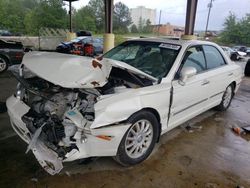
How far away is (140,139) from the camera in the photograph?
8.81 feet

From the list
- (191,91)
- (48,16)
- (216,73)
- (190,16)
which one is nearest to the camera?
(191,91)

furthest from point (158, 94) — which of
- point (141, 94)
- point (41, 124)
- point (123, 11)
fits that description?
point (123, 11)

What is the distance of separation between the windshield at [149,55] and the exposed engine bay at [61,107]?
0.48m

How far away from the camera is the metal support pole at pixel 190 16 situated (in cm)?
815

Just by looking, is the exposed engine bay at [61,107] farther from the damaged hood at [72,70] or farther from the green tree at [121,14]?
the green tree at [121,14]

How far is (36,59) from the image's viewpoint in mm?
2709

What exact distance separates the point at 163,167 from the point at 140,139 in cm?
45

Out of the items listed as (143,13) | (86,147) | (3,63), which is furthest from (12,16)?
(143,13)

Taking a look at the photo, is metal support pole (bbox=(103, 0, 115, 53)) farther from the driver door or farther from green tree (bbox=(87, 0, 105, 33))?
green tree (bbox=(87, 0, 105, 33))

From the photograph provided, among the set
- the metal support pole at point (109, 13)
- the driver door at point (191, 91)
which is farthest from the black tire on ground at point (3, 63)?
the driver door at point (191, 91)

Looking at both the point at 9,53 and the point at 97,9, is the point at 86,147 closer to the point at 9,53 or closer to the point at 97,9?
the point at 9,53

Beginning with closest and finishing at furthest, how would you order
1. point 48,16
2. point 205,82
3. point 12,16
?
1. point 205,82
2. point 48,16
3. point 12,16

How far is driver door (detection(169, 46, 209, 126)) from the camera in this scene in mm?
3037

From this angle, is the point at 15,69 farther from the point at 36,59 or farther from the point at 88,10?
the point at 88,10
